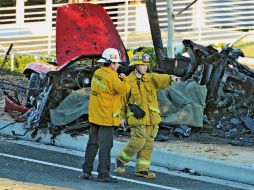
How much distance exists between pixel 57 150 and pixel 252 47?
6.23m

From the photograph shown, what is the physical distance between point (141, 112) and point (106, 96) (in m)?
0.61

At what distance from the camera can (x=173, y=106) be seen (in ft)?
39.2

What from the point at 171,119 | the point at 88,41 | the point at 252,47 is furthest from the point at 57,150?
the point at 252,47

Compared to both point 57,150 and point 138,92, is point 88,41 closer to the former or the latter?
point 57,150

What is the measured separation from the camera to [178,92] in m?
12.1

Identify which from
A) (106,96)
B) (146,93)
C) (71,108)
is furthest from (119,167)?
(71,108)

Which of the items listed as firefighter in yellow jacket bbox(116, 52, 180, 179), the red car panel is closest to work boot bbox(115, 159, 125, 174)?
firefighter in yellow jacket bbox(116, 52, 180, 179)

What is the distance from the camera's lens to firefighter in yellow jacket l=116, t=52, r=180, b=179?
30.7 feet

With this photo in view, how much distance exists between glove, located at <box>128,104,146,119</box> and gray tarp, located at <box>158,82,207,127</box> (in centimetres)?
238

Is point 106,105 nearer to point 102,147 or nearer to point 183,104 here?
point 102,147

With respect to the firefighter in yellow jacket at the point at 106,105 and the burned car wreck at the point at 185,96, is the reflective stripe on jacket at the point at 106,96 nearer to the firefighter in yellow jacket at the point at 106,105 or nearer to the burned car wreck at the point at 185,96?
the firefighter in yellow jacket at the point at 106,105

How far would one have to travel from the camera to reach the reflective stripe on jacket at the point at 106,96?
29.2 feet

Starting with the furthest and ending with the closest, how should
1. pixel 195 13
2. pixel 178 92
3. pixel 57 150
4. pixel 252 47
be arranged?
pixel 195 13
pixel 252 47
pixel 178 92
pixel 57 150

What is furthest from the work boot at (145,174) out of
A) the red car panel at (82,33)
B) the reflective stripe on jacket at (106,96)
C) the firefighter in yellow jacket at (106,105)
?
the red car panel at (82,33)
